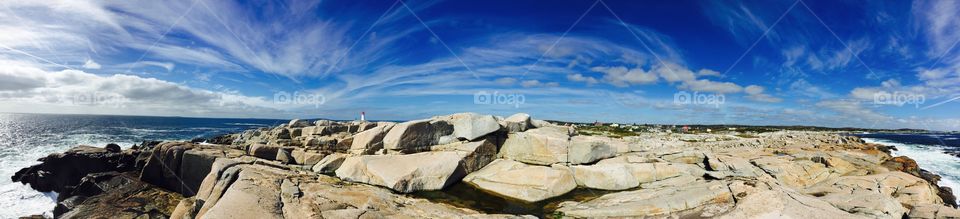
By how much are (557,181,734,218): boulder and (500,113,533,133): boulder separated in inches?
314

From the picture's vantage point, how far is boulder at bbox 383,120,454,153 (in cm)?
1842

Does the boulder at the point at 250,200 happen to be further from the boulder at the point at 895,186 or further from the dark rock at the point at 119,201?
the boulder at the point at 895,186

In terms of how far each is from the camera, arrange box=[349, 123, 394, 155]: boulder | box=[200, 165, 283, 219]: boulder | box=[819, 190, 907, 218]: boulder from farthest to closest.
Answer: box=[349, 123, 394, 155]: boulder < box=[819, 190, 907, 218]: boulder < box=[200, 165, 283, 219]: boulder

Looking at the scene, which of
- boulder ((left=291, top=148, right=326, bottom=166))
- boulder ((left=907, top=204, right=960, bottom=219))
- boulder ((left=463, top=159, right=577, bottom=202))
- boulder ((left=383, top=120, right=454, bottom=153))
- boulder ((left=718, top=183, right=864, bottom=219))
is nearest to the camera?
boulder ((left=718, top=183, right=864, bottom=219))

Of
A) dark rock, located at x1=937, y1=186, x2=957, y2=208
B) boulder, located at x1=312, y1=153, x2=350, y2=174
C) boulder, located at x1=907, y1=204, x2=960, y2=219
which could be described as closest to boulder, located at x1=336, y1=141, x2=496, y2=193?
boulder, located at x1=312, y1=153, x2=350, y2=174

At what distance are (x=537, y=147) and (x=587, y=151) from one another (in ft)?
7.71

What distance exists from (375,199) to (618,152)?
12.9 m

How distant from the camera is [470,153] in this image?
57.7 feet

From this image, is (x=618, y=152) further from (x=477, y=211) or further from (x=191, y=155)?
(x=191, y=155)

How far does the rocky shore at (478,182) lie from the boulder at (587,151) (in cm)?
5

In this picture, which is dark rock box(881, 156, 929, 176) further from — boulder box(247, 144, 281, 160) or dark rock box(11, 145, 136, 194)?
dark rock box(11, 145, 136, 194)

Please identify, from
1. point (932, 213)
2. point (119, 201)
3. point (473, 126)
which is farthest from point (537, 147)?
point (119, 201)

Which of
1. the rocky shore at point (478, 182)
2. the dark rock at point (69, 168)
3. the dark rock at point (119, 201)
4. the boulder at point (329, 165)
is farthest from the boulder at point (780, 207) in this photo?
the dark rock at point (69, 168)

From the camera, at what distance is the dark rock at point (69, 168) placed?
2544 centimetres
